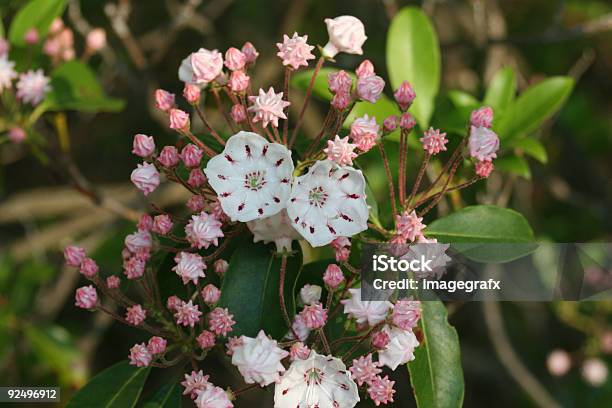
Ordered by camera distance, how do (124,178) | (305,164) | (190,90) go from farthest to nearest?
(124,178) < (190,90) < (305,164)

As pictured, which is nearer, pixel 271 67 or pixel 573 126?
pixel 271 67

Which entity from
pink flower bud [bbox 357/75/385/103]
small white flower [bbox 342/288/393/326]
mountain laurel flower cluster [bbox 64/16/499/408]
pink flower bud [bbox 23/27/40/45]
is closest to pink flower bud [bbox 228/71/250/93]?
mountain laurel flower cluster [bbox 64/16/499/408]

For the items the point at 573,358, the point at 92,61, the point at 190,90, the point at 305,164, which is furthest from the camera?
the point at 92,61

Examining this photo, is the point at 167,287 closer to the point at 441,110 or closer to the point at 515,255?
the point at 515,255

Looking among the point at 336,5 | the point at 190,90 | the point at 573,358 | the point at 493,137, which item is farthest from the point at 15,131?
the point at 573,358

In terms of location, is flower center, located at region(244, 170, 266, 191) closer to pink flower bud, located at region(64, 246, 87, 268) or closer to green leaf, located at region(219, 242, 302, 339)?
green leaf, located at region(219, 242, 302, 339)

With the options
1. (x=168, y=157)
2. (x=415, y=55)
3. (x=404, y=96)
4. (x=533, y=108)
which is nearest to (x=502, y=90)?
(x=533, y=108)

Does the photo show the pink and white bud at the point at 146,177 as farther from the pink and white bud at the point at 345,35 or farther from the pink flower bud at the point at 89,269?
the pink and white bud at the point at 345,35
